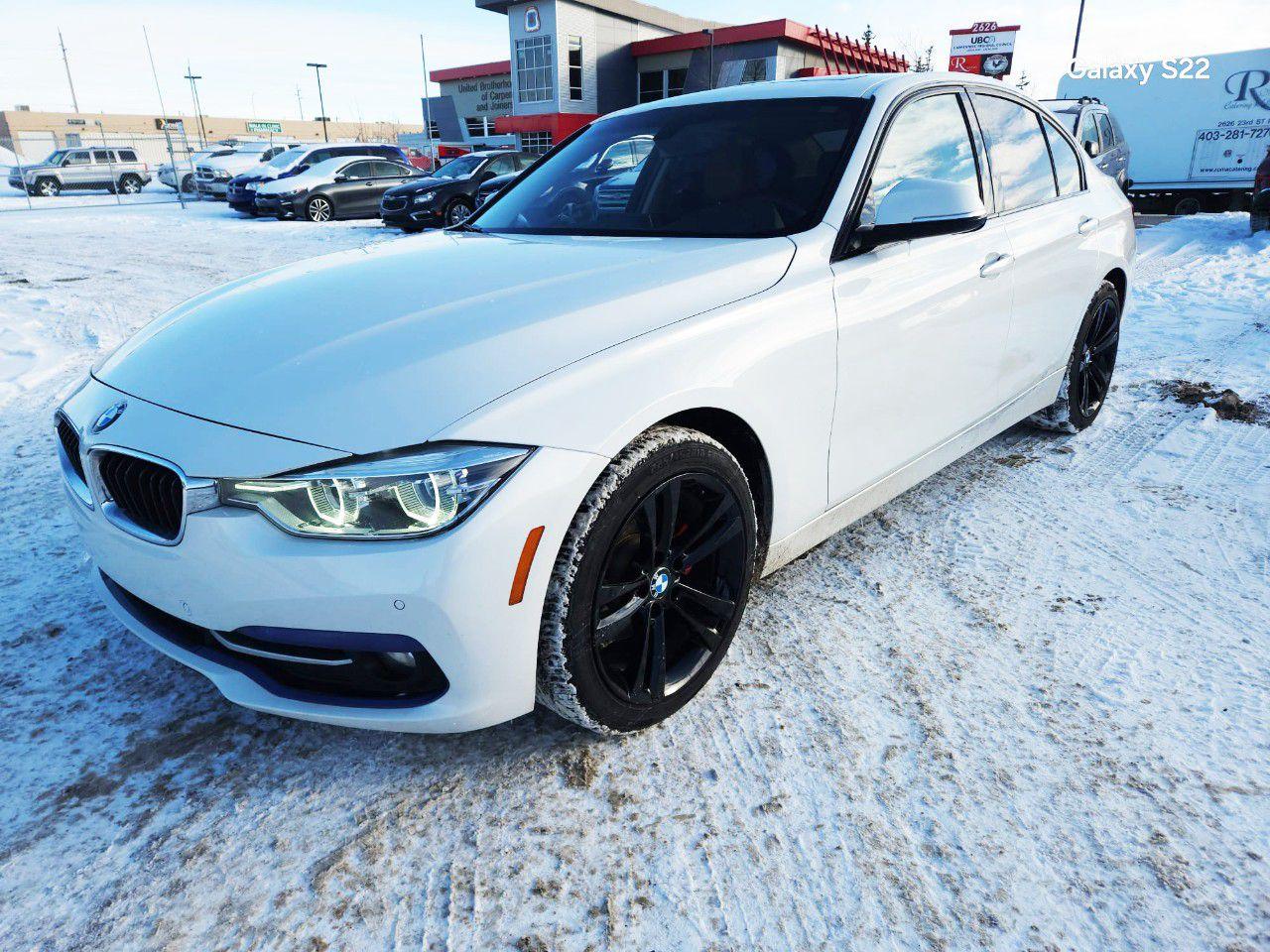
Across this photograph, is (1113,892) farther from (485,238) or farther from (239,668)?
(485,238)

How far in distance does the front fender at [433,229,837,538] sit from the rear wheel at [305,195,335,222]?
1616 centimetres

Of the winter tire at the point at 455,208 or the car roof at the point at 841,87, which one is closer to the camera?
the car roof at the point at 841,87

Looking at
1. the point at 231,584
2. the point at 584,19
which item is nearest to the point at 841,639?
the point at 231,584

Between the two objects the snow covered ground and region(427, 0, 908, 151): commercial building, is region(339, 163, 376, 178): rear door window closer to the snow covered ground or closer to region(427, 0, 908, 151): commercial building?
region(427, 0, 908, 151): commercial building

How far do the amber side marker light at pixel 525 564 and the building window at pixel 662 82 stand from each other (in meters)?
34.2

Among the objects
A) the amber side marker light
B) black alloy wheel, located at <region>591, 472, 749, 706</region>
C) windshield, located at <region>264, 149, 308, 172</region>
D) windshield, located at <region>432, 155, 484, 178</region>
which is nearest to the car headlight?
the amber side marker light

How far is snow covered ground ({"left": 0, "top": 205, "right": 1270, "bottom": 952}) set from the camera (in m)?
1.60

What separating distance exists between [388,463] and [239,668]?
64 cm

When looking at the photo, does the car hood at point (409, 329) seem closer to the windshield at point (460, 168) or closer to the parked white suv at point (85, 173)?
the windshield at point (460, 168)

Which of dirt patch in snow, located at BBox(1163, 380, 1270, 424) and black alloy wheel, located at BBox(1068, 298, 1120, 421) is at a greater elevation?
black alloy wheel, located at BBox(1068, 298, 1120, 421)

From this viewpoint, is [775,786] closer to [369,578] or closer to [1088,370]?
[369,578]

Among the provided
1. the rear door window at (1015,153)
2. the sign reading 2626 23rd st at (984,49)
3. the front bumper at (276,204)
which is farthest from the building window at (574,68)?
the rear door window at (1015,153)

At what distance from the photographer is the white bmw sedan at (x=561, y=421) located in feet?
5.31

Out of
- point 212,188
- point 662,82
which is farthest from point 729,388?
point 662,82
